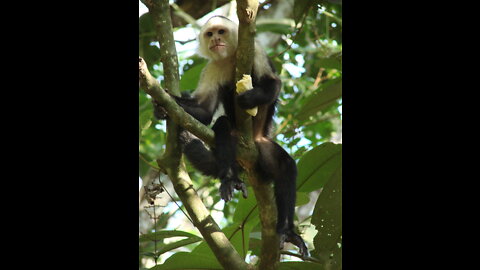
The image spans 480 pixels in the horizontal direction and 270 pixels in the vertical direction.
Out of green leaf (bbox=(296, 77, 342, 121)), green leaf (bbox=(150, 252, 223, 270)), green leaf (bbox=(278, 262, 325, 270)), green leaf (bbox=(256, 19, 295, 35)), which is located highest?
green leaf (bbox=(256, 19, 295, 35))

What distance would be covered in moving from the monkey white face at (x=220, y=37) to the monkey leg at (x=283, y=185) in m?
0.91

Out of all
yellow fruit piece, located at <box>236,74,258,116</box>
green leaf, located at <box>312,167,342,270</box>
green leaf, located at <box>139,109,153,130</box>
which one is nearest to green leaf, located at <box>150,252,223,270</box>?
green leaf, located at <box>312,167,342,270</box>

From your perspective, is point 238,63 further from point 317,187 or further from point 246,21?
point 317,187

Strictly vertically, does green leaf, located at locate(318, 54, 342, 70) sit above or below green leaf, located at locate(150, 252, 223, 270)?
above

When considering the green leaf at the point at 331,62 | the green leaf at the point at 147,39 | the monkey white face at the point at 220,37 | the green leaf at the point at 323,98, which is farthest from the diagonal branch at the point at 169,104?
the green leaf at the point at 147,39

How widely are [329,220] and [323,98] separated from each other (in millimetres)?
1490

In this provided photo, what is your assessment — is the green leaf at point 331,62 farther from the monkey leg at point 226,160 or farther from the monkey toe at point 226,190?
the monkey toe at point 226,190

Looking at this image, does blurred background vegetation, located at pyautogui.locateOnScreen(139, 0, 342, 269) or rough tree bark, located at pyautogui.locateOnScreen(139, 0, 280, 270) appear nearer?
rough tree bark, located at pyautogui.locateOnScreen(139, 0, 280, 270)

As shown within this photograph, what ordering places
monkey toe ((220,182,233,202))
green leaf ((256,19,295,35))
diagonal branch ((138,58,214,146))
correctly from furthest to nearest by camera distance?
1. green leaf ((256,19,295,35))
2. monkey toe ((220,182,233,202))
3. diagonal branch ((138,58,214,146))

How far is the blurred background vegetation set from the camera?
3.80m

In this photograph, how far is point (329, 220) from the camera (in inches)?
148

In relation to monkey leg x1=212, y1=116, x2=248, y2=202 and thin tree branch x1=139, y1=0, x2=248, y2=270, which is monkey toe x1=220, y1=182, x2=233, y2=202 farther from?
thin tree branch x1=139, y1=0, x2=248, y2=270

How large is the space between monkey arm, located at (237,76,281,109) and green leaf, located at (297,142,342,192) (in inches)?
21.7
